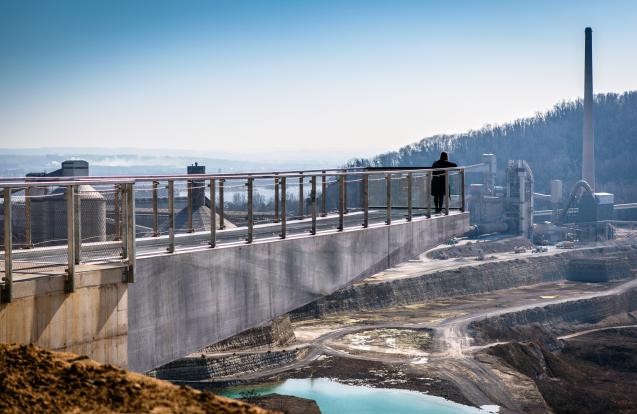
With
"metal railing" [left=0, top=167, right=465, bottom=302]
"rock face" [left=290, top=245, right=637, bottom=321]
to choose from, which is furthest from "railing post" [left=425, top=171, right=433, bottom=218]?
"rock face" [left=290, top=245, right=637, bottom=321]

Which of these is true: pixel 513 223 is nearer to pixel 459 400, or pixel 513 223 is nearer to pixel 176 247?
pixel 459 400

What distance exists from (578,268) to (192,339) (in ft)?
350

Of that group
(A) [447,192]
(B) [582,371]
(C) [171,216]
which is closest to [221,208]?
(C) [171,216]

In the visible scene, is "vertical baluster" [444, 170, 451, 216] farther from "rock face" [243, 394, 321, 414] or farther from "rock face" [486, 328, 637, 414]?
"rock face" [486, 328, 637, 414]

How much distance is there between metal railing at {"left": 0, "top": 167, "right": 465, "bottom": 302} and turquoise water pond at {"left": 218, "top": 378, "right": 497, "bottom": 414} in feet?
81.4

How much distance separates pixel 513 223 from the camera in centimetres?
12262

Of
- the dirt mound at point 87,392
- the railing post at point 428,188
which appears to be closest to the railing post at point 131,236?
the dirt mound at point 87,392

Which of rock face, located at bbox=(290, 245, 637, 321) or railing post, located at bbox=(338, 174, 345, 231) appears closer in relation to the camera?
railing post, located at bbox=(338, 174, 345, 231)

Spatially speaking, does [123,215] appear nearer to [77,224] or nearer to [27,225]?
[77,224]

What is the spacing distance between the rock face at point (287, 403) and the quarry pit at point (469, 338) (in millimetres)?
4821

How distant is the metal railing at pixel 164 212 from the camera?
11922 mm

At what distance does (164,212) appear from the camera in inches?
669

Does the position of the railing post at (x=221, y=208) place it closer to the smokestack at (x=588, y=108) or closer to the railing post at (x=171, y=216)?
the railing post at (x=171, y=216)

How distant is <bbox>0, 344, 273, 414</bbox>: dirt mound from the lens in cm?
766
